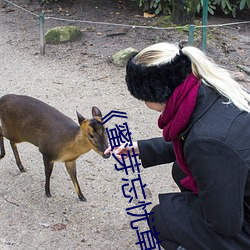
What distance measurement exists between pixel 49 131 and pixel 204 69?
5.36ft

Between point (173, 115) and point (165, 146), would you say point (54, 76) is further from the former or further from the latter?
point (173, 115)

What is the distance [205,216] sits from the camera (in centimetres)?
216

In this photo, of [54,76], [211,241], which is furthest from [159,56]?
[54,76]

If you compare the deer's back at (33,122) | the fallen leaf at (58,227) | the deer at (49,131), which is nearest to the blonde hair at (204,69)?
the deer at (49,131)

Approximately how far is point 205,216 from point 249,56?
15.2ft

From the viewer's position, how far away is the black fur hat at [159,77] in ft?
6.74

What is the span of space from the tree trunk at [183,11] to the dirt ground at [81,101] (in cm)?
40

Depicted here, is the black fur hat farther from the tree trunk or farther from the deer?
the tree trunk

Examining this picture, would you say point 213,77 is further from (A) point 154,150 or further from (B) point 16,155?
(B) point 16,155

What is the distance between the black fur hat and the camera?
2055 millimetres

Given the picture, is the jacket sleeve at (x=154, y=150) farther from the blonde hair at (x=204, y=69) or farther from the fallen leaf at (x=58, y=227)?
the fallen leaf at (x=58, y=227)

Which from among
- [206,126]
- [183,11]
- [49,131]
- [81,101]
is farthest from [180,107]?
[183,11]

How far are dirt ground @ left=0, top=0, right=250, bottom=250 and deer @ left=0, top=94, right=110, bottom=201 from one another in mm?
211

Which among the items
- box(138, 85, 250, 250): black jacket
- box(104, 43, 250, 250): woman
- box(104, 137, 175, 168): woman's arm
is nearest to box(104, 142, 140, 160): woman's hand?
box(104, 137, 175, 168): woman's arm
